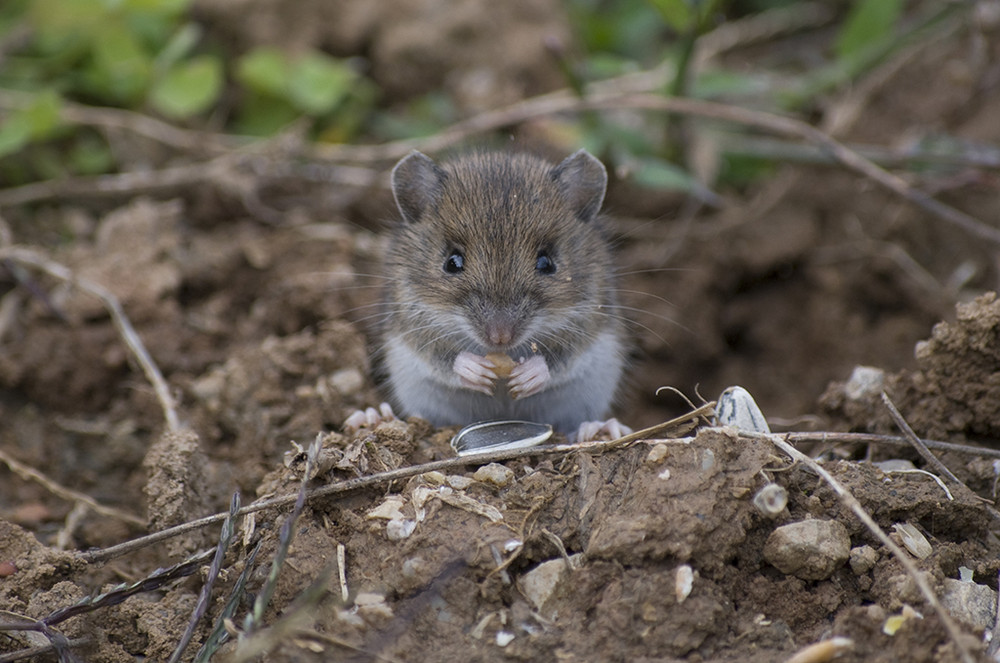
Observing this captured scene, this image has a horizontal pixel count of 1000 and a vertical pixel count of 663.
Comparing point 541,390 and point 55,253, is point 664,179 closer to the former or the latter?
point 541,390

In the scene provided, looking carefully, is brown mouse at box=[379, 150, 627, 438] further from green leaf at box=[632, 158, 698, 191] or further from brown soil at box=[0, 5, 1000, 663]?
green leaf at box=[632, 158, 698, 191]

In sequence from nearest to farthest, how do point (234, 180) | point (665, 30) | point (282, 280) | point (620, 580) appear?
1. point (620, 580)
2. point (282, 280)
3. point (234, 180)
4. point (665, 30)

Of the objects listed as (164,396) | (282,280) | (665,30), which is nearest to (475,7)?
(665,30)

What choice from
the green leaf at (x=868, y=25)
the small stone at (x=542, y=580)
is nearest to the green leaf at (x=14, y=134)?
the small stone at (x=542, y=580)

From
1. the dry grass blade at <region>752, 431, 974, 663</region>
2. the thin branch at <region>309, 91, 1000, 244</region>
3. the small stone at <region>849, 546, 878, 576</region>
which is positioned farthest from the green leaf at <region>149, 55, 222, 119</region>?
the small stone at <region>849, 546, 878, 576</region>

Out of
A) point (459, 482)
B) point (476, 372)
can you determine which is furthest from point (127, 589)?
point (476, 372)

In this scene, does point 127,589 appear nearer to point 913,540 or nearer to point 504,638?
point 504,638

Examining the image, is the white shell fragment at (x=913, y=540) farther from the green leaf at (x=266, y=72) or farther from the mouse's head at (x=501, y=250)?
the green leaf at (x=266, y=72)
